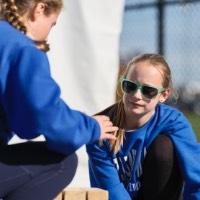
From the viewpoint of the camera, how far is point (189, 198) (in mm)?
2838

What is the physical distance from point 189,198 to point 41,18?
100cm

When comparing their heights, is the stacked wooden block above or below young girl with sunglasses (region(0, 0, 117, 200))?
below

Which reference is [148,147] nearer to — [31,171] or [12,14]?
[31,171]

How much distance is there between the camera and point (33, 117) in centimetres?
211

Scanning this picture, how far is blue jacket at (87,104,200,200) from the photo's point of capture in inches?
110

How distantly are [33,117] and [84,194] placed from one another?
590 millimetres

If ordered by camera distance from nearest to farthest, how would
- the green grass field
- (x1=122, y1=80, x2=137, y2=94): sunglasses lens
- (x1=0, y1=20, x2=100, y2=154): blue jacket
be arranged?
(x1=0, y1=20, x2=100, y2=154): blue jacket < (x1=122, y1=80, x2=137, y2=94): sunglasses lens < the green grass field

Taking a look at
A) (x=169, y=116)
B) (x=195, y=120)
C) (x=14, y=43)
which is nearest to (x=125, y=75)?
(x=169, y=116)

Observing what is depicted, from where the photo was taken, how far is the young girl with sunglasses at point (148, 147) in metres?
2.78

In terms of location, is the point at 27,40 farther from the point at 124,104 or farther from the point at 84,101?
the point at 84,101

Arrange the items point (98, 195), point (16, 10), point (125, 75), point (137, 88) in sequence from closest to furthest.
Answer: point (16, 10) → point (98, 195) → point (137, 88) → point (125, 75)

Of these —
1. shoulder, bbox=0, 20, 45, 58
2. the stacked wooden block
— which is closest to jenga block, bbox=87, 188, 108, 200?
the stacked wooden block

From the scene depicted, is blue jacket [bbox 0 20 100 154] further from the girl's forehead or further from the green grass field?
the green grass field

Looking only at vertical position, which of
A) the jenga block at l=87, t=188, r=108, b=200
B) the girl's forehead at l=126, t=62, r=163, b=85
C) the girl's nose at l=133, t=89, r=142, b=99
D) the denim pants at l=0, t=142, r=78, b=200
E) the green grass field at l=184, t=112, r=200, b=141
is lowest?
the green grass field at l=184, t=112, r=200, b=141
